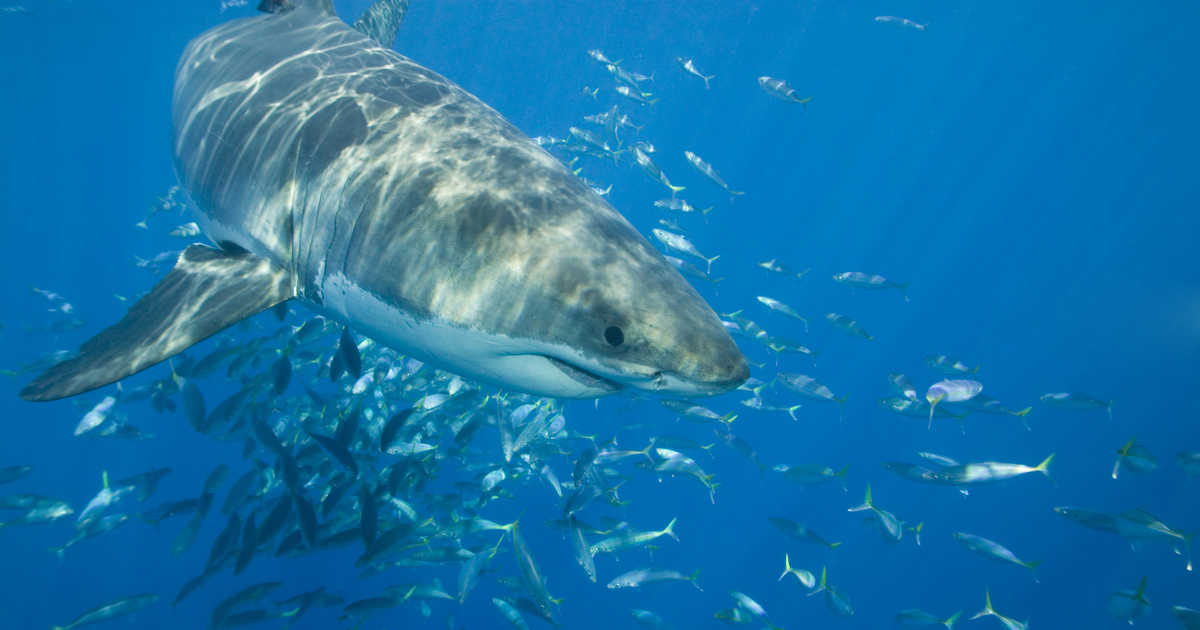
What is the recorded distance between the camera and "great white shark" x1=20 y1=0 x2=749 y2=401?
1867 millimetres

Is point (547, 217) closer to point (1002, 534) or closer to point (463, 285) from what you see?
point (463, 285)

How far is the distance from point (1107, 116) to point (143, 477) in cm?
6970

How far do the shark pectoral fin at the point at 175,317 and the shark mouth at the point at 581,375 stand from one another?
4.33 ft

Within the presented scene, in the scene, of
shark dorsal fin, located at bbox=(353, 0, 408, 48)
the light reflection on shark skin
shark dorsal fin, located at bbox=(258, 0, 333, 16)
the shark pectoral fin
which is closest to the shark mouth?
the light reflection on shark skin

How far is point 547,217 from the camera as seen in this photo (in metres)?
2.21

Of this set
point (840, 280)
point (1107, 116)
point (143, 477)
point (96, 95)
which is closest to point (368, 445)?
point (143, 477)

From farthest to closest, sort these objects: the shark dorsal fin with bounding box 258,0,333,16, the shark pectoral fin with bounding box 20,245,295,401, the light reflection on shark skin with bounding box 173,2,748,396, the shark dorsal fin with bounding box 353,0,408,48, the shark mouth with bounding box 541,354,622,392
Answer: the shark dorsal fin with bounding box 353,0,408,48, the shark dorsal fin with bounding box 258,0,333,16, the shark pectoral fin with bounding box 20,245,295,401, the shark mouth with bounding box 541,354,622,392, the light reflection on shark skin with bounding box 173,2,748,396

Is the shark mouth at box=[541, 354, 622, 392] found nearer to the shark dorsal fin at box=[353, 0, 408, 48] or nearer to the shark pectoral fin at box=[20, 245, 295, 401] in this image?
the shark pectoral fin at box=[20, 245, 295, 401]

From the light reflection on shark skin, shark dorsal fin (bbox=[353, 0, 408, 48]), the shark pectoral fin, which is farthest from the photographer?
shark dorsal fin (bbox=[353, 0, 408, 48])

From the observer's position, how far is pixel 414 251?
84.8 inches

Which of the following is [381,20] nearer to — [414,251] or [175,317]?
[175,317]

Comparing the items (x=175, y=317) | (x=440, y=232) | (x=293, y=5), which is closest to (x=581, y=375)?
(x=440, y=232)

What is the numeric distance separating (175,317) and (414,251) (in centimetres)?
121

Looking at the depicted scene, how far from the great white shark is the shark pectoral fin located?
0.01 m
